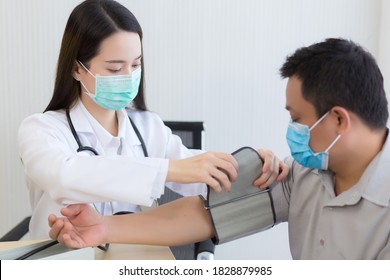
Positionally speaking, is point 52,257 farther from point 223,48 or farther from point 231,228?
point 223,48

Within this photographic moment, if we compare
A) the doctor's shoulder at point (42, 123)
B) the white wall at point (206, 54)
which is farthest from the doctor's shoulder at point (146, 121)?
the white wall at point (206, 54)

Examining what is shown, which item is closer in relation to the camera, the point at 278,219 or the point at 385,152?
the point at 385,152

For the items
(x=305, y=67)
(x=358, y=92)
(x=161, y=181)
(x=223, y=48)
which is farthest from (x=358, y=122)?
(x=223, y=48)

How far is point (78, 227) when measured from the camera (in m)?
1.26

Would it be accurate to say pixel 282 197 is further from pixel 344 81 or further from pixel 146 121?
pixel 146 121

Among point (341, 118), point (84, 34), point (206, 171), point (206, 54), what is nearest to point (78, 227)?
point (206, 171)

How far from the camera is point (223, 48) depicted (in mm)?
2385

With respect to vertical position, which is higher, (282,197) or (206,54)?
(206,54)

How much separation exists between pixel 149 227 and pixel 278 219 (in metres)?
0.36

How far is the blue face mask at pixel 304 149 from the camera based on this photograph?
125 centimetres

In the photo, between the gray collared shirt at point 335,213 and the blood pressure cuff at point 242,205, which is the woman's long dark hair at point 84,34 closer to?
the blood pressure cuff at point 242,205

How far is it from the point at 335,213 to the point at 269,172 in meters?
0.21

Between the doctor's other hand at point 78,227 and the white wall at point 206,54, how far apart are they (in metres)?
1.23

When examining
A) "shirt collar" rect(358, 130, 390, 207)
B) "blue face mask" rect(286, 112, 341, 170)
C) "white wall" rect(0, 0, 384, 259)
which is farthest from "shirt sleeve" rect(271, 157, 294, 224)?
"white wall" rect(0, 0, 384, 259)
